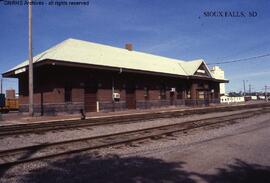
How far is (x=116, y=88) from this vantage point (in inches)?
1182

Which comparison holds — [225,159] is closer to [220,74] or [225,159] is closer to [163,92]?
[163,92]

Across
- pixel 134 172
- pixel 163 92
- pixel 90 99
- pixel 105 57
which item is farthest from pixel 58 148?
pixel 163 92

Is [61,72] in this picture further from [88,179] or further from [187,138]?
[88,179]

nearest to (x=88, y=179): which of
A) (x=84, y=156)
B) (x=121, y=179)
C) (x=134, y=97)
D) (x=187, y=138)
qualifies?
(x=121, y=179)

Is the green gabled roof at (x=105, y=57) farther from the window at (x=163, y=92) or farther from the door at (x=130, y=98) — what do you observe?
the door at (x=130, y=98)

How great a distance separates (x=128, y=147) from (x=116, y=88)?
20642 millimetres

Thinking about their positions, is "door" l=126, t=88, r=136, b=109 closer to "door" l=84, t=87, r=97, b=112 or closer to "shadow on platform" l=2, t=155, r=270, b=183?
"door" l=84, t=87, r=97, b=112

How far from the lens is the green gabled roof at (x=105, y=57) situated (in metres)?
26.6

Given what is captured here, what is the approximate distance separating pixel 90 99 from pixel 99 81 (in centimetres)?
196

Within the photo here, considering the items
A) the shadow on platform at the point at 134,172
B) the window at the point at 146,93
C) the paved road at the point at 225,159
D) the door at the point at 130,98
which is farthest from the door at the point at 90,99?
the shadow on platform at the point at 134,172

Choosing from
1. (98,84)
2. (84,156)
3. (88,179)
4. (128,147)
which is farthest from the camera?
(98,84)

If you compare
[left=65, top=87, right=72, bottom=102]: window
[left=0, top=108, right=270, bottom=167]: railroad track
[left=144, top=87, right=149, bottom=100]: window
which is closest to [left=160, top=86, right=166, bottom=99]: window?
[left=144, top=87, right=149, bottom=100]: window

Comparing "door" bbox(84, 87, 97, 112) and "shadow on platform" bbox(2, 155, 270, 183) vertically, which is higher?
"door" bbox(84, 87, 97, 112)

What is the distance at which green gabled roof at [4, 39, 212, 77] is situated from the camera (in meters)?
26.6
